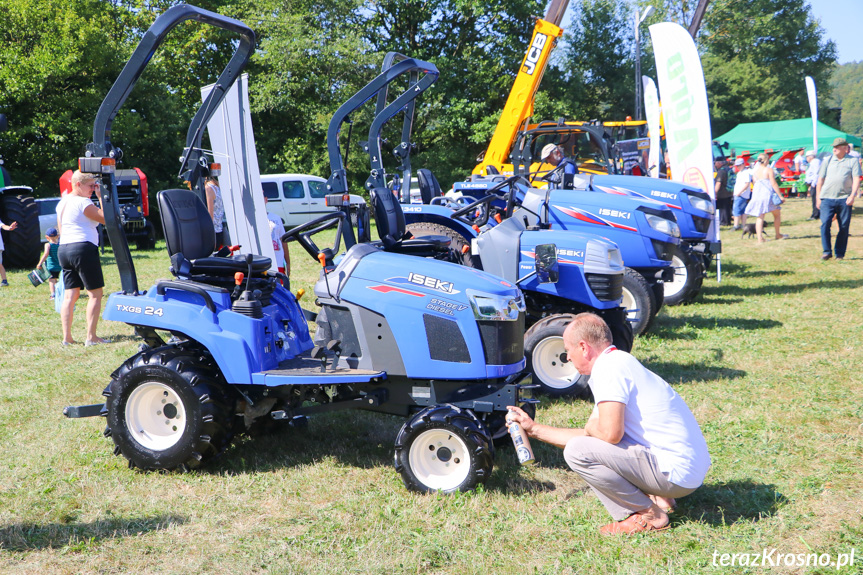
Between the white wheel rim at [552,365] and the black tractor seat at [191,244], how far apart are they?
221 cm

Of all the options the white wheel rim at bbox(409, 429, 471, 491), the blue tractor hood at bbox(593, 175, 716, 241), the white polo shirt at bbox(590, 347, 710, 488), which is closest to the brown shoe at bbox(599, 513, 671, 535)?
the white polo shirt at bbox(590, 347, 710, 488)

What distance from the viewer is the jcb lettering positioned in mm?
12438

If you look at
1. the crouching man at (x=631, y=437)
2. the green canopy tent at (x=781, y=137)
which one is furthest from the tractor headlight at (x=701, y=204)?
the green canopy tent at (x=781, y=137)

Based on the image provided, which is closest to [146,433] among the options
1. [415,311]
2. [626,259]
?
[415,311]

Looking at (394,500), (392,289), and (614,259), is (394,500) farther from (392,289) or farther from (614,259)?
(614,259)

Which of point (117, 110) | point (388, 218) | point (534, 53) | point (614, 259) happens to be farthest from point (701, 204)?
point (117, 110)

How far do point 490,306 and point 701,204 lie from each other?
6034mm

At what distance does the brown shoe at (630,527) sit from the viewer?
3400 millimetres

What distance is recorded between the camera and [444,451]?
3.88 meters

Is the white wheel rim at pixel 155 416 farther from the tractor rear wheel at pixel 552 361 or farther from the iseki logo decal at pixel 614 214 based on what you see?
the iseki logo decal at pixel 614 214

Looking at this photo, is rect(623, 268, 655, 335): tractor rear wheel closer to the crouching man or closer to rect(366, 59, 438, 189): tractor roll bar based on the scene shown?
rect(366, 59, 438, 189): tractor roll bar

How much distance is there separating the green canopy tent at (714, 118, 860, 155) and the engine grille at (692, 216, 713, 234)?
19.1m

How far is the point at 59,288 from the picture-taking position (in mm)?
7316

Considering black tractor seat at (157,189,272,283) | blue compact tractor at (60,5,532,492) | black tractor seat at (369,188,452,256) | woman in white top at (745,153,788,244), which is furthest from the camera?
woman in white top at (745,153,788,244)
